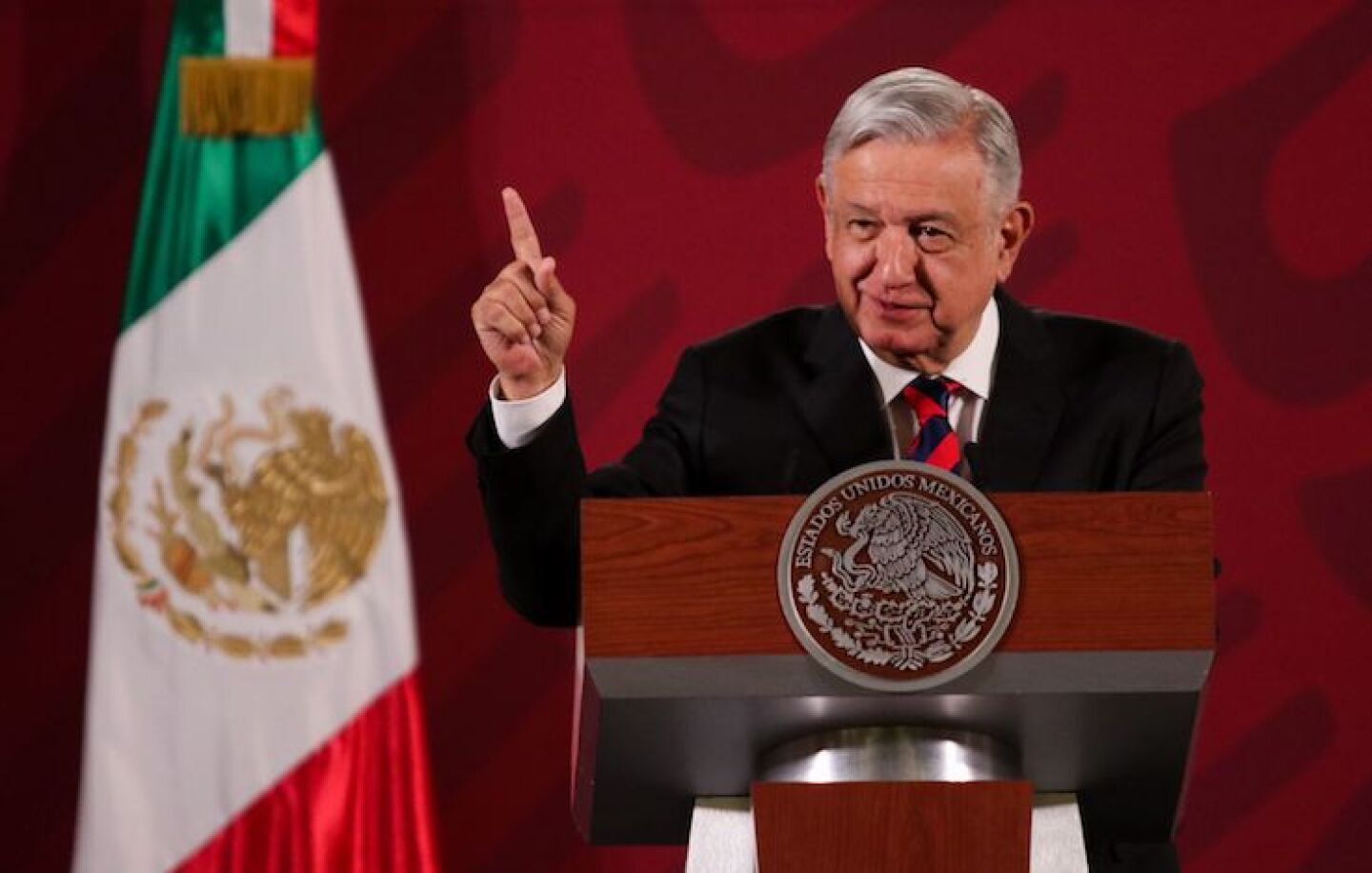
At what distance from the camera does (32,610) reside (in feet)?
12.5

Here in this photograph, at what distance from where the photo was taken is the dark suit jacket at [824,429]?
2.04 meters

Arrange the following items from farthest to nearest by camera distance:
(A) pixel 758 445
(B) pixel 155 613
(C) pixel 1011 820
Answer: (B) pixel 155 613 → (A) pixel 758 445 → (C) pixel 1011 820

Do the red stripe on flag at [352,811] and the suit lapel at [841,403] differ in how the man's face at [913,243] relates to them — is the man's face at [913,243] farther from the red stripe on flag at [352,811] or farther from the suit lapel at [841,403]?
the red stripe on flag at [352,811]

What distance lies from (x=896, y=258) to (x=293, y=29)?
1869mm

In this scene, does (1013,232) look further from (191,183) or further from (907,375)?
(191,183)

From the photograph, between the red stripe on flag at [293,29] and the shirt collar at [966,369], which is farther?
the red stripe on flag at [293,29]

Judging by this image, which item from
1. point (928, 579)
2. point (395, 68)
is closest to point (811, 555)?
point (928, 579)

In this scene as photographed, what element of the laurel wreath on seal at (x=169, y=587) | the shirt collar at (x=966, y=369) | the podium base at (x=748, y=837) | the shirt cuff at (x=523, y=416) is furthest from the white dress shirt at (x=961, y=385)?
the laurel wreath on seal at (x=169, y=587)

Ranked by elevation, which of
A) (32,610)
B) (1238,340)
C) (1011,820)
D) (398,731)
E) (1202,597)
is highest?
(1238,340)

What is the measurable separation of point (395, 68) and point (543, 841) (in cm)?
144

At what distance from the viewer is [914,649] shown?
5.47 feet

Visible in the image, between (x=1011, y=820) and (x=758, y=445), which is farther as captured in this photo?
(x=758, y=445)

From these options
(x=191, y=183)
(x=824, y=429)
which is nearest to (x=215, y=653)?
(x=191, y=183)

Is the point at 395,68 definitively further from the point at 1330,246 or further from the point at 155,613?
the point at 1330,246
